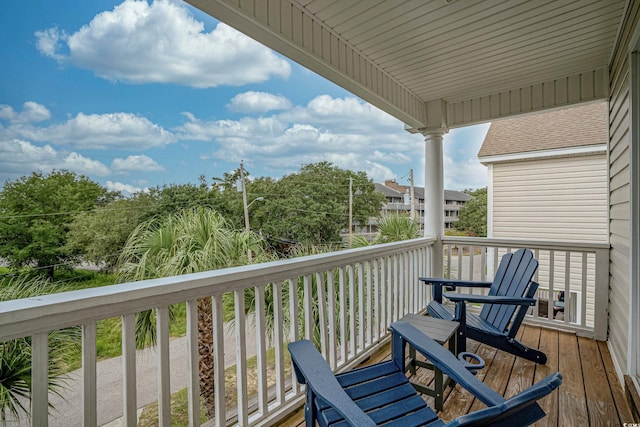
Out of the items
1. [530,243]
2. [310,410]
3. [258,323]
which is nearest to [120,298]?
[258,323]

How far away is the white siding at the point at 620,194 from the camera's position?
223 cm

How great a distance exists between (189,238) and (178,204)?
755mm

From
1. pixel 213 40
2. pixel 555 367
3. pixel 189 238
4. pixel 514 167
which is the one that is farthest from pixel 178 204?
pixel 514 167

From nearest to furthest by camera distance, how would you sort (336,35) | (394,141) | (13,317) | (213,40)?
(13,317)
(336,35)
(213,40)
(394,141)

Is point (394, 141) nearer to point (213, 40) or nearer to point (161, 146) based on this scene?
point (213, 40)

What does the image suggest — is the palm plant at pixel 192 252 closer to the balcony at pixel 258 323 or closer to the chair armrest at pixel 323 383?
the balcony at pixel 258 323

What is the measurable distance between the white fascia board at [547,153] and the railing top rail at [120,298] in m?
6.37

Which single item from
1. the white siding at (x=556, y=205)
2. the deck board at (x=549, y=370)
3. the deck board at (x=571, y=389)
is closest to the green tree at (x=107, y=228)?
the deck board at (x=549, y=370)

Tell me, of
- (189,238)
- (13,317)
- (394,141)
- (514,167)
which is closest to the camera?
(13,317)

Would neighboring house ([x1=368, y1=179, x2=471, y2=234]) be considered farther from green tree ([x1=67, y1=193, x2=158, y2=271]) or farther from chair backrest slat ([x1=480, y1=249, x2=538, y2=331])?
green tree ([x1=67, y1=193, x2=158, y2=271])

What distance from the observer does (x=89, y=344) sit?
1.12 m

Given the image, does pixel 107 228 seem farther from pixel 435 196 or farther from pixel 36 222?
pixel 435 196

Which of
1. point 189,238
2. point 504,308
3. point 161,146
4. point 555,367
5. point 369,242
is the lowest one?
point 555,367

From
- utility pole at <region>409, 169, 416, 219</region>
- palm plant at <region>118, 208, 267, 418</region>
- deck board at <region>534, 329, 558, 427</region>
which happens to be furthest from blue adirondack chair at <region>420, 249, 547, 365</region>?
utility pole at <region>409, 169, 416, 219</region>
